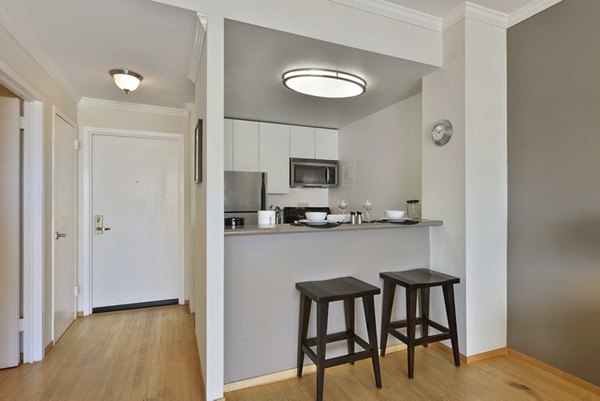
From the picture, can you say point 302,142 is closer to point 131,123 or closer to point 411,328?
point 131,123

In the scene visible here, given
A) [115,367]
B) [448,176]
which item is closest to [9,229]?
[115,367]

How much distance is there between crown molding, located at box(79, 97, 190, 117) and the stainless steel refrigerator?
0.90 m

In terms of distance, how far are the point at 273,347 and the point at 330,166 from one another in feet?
9.25

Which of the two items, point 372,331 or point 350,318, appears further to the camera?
point 350,318

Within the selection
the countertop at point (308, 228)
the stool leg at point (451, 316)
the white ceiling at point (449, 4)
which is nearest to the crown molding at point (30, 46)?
the countertop at point (308, 228)

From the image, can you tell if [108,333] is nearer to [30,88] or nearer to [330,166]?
[30,88]

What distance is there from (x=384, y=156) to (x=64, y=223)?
3291mm

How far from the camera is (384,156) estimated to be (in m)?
3.63

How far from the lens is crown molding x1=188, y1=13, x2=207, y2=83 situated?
6.14ft

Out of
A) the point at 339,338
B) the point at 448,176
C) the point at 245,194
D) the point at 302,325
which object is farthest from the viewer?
the point at 245,194

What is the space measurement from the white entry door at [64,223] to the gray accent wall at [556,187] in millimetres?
3706

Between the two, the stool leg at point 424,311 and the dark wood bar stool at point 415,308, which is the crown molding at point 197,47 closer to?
the dark wood bar stool at point 415,308

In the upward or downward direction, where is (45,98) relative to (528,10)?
downward

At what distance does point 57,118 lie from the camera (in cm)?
278
